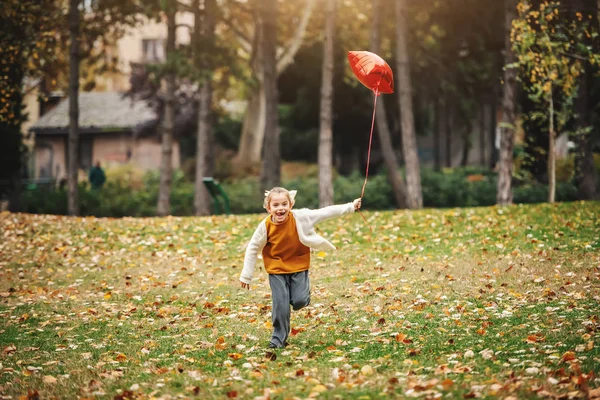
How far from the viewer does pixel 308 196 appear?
84.4 ft

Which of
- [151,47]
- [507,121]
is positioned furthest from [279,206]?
[151,47]

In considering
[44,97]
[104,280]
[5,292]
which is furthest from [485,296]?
[44,97]

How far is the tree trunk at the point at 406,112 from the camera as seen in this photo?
2052cm

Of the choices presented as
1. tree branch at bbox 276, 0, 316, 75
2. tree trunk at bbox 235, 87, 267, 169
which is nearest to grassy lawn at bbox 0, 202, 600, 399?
tree branch at bbox 276, 0, 316, 75

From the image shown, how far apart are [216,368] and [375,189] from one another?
60.6ft

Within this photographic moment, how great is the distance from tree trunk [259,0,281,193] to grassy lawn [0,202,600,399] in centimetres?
571

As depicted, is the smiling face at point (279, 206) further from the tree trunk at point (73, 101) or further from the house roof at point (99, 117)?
the house roof at point (99, 117)

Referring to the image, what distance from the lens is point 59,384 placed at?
6734 millimetres

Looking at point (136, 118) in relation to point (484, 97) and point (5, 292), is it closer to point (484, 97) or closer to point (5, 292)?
point (484, 97)

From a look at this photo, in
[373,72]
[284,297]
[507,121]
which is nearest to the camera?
[284,297]

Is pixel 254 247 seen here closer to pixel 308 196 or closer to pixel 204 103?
pixel 204 103

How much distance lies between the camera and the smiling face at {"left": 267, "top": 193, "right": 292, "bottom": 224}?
741 cm

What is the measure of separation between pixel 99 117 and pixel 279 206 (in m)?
37.2

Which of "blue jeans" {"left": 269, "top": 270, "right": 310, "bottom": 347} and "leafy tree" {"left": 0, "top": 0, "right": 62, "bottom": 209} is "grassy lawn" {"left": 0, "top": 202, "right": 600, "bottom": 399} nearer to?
"blue jeans" {"left": 269, "top": 270, "right": 310, "bottom": 347}
